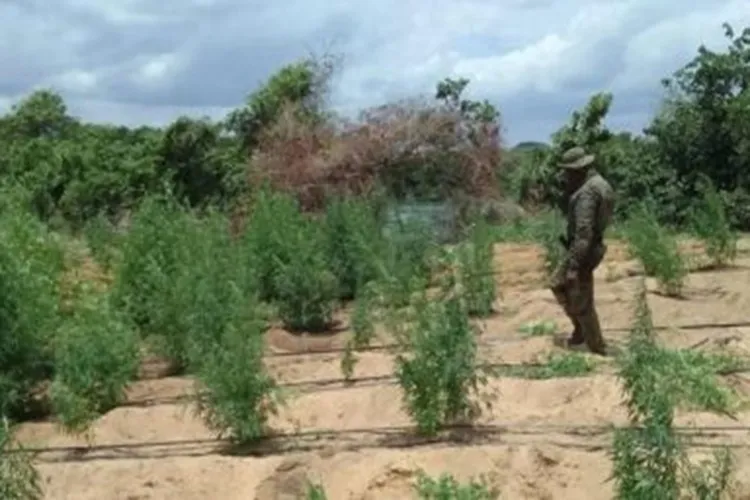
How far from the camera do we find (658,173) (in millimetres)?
26078

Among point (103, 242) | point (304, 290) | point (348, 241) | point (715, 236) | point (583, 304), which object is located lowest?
point (583, 304)

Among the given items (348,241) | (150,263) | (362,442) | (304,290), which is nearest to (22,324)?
(150,263)

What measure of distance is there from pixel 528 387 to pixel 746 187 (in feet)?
51.3

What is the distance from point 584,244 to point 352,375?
208 cm

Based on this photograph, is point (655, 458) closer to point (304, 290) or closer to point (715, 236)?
point (304, 290)

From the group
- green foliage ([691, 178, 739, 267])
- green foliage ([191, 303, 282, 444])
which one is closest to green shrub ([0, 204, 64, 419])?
green foliage ([191, 303, 282, 444])

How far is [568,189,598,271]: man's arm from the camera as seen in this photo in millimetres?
10867

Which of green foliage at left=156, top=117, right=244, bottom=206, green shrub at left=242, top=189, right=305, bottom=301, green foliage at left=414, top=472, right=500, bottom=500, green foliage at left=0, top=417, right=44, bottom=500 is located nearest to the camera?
green foliage at left=414, top=472, right=500, bottom=500

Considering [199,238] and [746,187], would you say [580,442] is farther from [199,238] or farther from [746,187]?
[746,187]

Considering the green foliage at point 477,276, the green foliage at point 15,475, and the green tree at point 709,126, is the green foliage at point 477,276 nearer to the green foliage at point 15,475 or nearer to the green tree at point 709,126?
the green foliage at point 15,475

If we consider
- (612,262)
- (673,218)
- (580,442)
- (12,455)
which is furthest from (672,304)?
(673,218)

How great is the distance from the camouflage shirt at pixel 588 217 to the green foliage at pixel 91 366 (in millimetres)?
3562

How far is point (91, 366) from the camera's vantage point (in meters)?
10.9

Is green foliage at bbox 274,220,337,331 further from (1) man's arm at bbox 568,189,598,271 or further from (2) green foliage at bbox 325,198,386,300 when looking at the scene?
(1) man's arm at bbox 568,189,598,271
